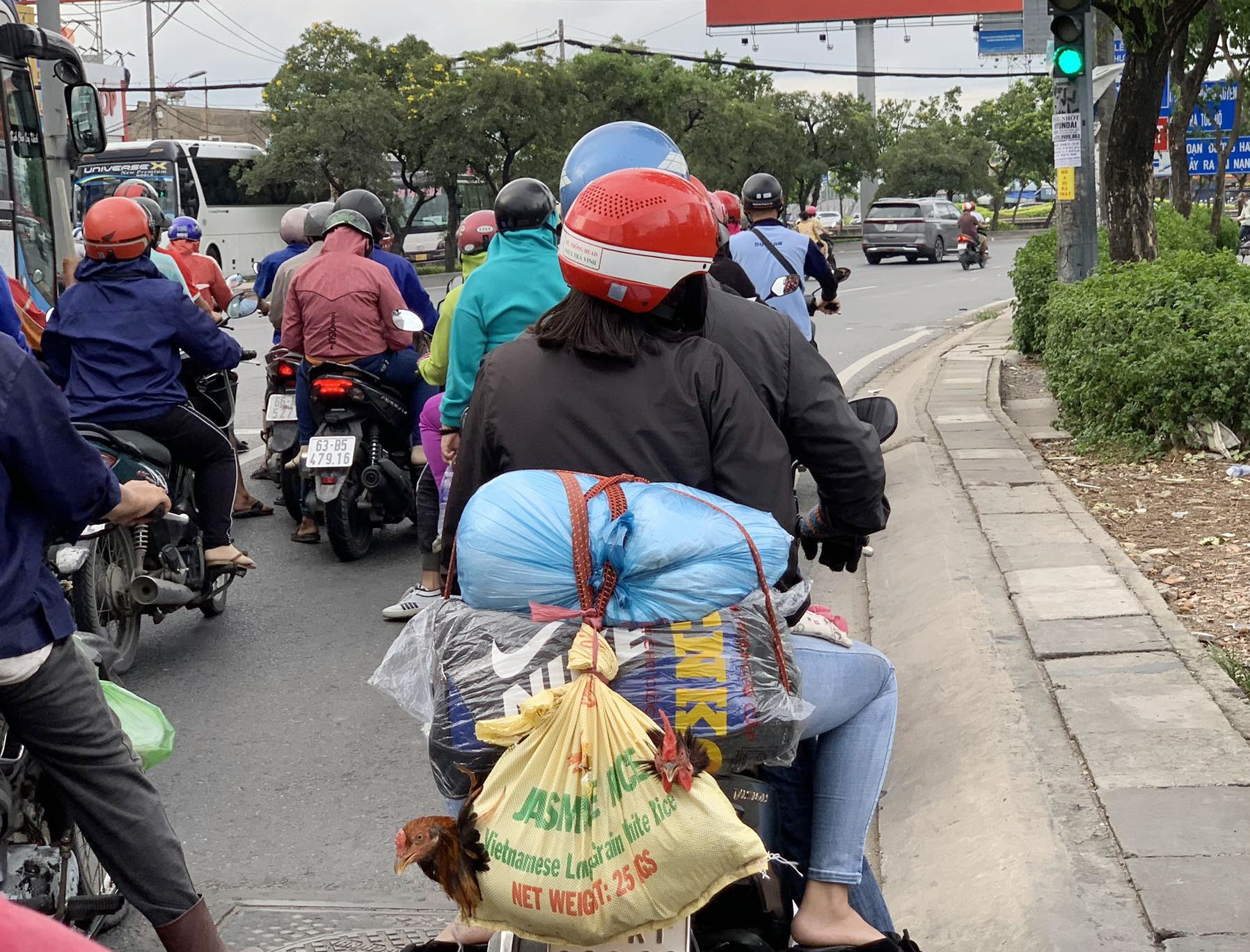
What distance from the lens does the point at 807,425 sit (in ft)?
8.88

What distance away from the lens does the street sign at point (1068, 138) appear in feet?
36.5

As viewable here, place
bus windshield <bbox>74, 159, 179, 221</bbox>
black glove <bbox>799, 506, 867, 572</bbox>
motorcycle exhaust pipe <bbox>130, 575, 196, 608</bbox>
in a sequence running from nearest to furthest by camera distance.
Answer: black glove <bbox>799, 506, 867, 572</bbox>, motorcycle exhaust pipe <bbox>130, 575, 196, 608</bbox>, bus windshield <bbox>74, 159, 179, 221</bbox>

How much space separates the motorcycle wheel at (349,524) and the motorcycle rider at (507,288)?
1982 millimetres

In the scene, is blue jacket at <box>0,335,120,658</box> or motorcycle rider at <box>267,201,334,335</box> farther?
motorcycle rider at <box>267,201,334,335</box>

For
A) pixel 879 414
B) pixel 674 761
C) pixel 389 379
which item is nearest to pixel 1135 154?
pixel 389 379

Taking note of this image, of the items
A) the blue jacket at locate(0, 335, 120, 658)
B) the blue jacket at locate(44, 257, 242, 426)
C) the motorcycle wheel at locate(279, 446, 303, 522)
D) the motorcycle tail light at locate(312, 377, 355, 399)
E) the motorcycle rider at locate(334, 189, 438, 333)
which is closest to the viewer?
the blue jacket at locate(0, 335, 120, 658)

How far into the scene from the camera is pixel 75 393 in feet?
19.7

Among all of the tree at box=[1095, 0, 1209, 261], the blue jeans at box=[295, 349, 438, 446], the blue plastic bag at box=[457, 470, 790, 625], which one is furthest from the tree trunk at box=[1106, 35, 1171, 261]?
the blue plastic bag at box=[457, 470, 790, 625]

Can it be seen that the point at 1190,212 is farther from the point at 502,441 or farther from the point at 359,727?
the point at 502,441

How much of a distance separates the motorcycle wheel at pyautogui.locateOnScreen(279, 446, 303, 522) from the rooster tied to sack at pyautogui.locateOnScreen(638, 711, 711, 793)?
6.23 metres

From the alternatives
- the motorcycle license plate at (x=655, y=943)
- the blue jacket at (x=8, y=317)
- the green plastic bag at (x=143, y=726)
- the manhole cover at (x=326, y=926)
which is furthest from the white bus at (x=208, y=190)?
the motorcycle license plate at (x=655, y=943)

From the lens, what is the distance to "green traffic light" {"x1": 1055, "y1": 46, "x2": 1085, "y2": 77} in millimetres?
10422

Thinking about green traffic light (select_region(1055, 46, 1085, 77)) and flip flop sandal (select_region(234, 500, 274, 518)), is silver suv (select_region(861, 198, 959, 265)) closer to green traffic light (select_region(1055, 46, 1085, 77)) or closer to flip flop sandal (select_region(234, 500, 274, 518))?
green traffic light (select_region(1055, 46, 1085, 77))

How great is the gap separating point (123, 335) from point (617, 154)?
2.59 meters
